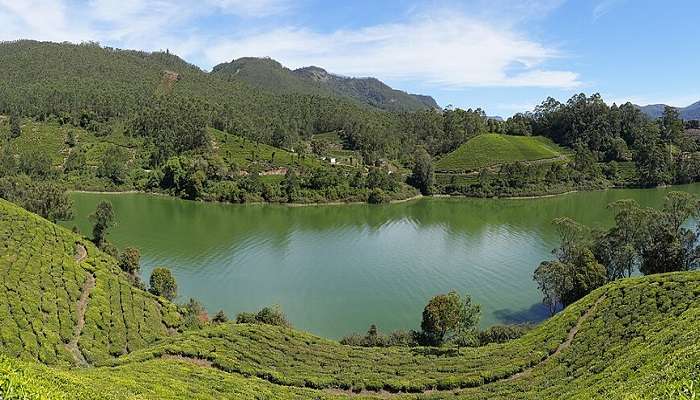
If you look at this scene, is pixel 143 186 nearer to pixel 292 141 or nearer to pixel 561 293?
pixel 292 141

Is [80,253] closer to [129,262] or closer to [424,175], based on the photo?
[129,262]

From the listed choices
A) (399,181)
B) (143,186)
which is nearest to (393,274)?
(399,181)

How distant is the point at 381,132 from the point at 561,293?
10977 centimetres

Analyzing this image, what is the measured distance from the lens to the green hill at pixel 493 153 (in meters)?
128

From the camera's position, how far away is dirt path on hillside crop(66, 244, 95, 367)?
28.5 meters

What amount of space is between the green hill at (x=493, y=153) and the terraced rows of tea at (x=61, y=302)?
9943cm

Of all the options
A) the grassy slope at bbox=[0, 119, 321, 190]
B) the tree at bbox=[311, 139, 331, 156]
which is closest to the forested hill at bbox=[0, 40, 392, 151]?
the tree at bbox=[311, 139, 331, 156]

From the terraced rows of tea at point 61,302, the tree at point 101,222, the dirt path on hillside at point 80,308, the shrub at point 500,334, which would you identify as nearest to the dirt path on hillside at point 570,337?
the shrub at point 500,334

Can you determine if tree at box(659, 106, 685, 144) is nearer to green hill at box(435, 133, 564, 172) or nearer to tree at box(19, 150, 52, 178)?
green hill at box(435, 133, 564, 172)

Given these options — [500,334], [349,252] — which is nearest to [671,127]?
[349,252]

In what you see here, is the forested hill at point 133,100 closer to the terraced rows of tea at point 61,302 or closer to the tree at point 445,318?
the terraced rows of tea at point 61,302

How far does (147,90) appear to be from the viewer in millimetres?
174000

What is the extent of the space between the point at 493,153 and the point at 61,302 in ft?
384

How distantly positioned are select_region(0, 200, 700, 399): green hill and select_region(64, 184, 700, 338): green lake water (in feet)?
33.3
